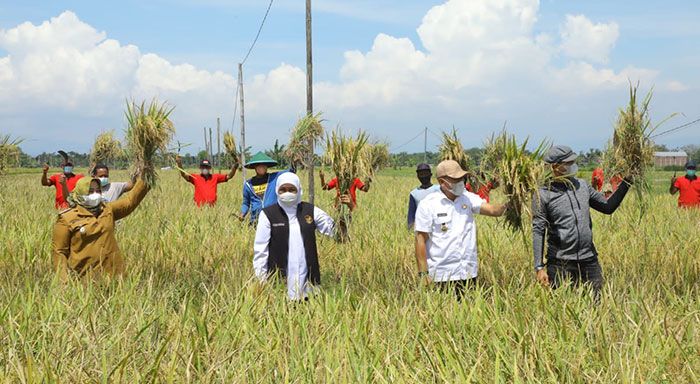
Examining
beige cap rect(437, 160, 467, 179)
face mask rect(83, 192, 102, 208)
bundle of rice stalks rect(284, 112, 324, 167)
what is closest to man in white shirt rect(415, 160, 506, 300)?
beige cap rect(437, 160, 467, 179)

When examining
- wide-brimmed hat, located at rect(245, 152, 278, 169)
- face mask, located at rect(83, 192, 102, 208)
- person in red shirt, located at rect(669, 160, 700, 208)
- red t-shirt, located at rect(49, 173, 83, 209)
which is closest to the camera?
face mask, located at rect(83, 192, 102, 208)

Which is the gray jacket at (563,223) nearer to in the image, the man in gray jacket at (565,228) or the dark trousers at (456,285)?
the man in gray jacket at (565,228)

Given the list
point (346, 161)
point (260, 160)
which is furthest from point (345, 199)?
point (260, 160)

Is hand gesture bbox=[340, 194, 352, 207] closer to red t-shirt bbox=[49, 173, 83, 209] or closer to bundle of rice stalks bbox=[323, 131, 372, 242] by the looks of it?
bundle of rice stalks bbox=[323, 131, 372, 242]

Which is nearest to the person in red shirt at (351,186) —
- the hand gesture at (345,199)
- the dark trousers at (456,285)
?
the hand gesture at (345,199)

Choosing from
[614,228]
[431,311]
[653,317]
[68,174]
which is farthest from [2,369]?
[614,228]

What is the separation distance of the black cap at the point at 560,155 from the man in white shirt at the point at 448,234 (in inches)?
25.4

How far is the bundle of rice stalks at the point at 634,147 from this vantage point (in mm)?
4586

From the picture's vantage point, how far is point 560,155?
4062mm

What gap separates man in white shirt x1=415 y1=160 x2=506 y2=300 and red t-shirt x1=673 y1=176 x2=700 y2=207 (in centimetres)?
714

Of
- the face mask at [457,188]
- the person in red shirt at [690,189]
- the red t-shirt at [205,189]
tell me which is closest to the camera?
the face mask at [457,188]

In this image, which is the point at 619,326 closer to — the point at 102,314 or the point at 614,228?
the point at 102,314

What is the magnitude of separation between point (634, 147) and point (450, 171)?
5.70ft

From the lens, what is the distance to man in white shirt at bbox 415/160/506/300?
3.96m
